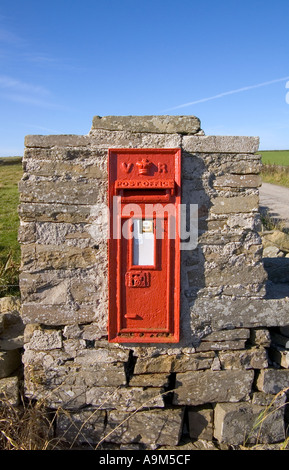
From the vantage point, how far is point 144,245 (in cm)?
282

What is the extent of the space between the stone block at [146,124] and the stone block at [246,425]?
218cm

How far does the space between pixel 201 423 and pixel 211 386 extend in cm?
34

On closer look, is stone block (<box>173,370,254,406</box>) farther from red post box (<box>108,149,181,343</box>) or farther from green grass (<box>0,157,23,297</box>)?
green grass (<box>0,157,23,297</box>)

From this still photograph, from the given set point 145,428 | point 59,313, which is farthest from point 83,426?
point 59,313

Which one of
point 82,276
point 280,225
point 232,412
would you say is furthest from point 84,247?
point 280,225

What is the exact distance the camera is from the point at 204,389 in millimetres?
2973

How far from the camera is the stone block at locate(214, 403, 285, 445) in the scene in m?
2.94

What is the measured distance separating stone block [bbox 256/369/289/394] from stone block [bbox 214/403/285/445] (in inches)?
6.0

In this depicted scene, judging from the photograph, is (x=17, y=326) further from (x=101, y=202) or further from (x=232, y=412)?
(x=232, y=412)

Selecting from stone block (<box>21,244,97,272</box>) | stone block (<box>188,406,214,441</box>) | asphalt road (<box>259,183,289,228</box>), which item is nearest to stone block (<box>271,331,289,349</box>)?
stone block (<box>188,406,214,441</box>)

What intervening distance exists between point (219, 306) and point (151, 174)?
1.14 meters

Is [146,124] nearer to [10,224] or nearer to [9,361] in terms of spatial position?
[9,361]

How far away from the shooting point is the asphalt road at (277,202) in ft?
33.2
